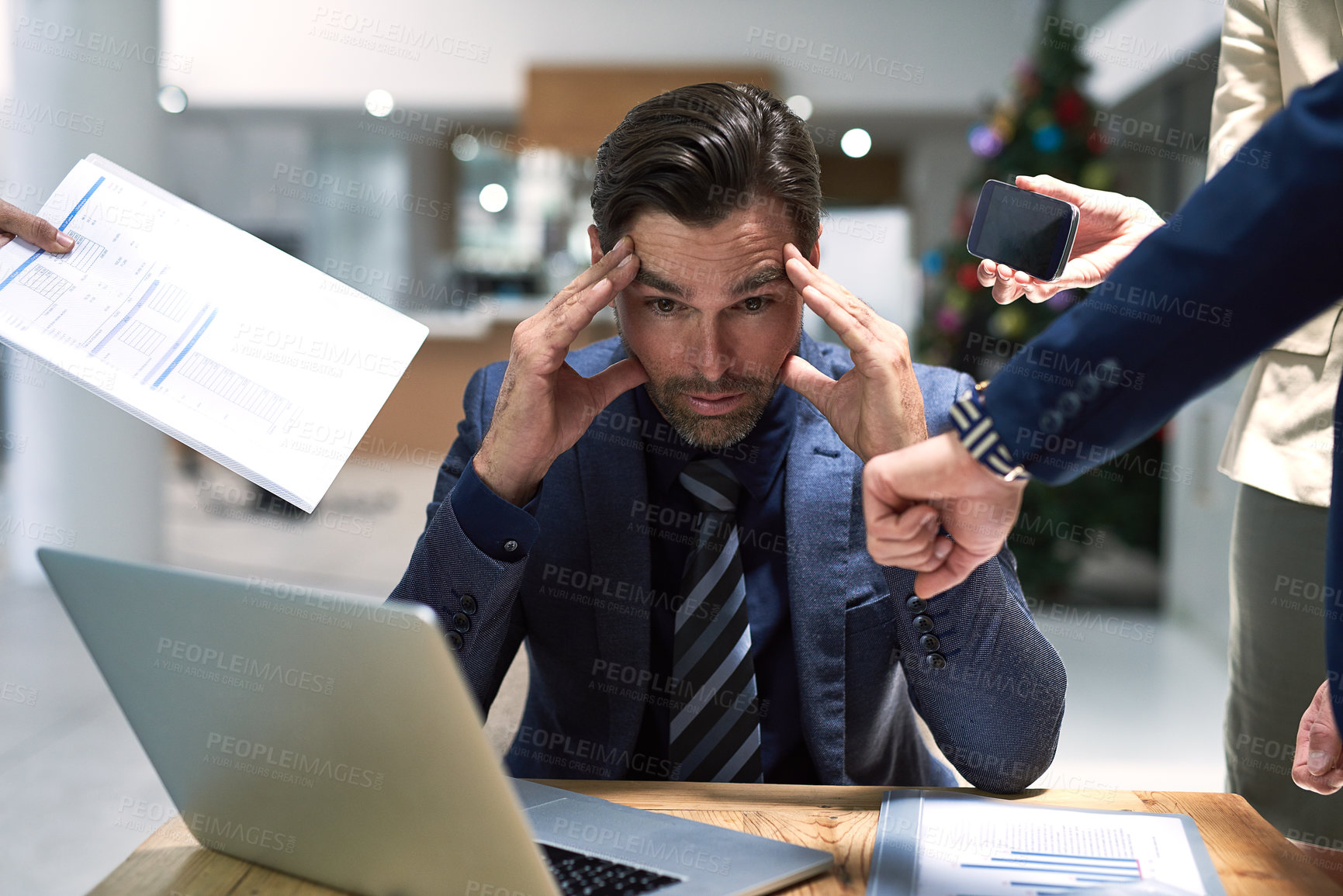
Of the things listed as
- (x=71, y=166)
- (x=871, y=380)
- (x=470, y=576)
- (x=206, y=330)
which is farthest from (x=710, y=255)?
(x=71, y=166)

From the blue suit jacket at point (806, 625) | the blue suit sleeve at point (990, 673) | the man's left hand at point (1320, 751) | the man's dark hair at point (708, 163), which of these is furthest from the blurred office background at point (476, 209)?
the man's left hand at point (1320, 751)

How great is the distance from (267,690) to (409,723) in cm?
13

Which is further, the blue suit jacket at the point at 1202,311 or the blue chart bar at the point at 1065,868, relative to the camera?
the blue chart bar at the point at 1065,868

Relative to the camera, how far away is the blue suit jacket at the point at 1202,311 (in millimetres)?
707

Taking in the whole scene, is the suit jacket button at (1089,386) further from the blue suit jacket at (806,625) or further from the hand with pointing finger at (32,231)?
the hand with pointing finger at (32,231)

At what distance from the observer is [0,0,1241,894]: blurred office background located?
352 cm

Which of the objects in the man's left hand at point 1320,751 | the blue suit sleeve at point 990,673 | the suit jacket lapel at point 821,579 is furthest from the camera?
the suit jacket lapel at point 821,579

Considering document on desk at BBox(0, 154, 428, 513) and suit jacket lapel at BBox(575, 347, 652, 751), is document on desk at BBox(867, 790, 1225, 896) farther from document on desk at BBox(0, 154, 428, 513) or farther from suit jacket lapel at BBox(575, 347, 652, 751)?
document on desk at BBox(0, 154, 428, 513)

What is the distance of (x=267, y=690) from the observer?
0.74m

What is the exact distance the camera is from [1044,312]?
15.1 ft

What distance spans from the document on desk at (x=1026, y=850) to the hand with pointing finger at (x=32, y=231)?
3.55 feet

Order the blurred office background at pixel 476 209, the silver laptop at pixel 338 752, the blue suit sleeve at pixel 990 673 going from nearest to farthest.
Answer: the silver laptop at pixel 338 752 → the blue suit sleeve at pixel 990 673 → the blurred office background at pixel 476 209

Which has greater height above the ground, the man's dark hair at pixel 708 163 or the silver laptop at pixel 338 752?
the man's dark hair at pixel 708 163

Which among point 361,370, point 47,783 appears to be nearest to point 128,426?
point 47,783
